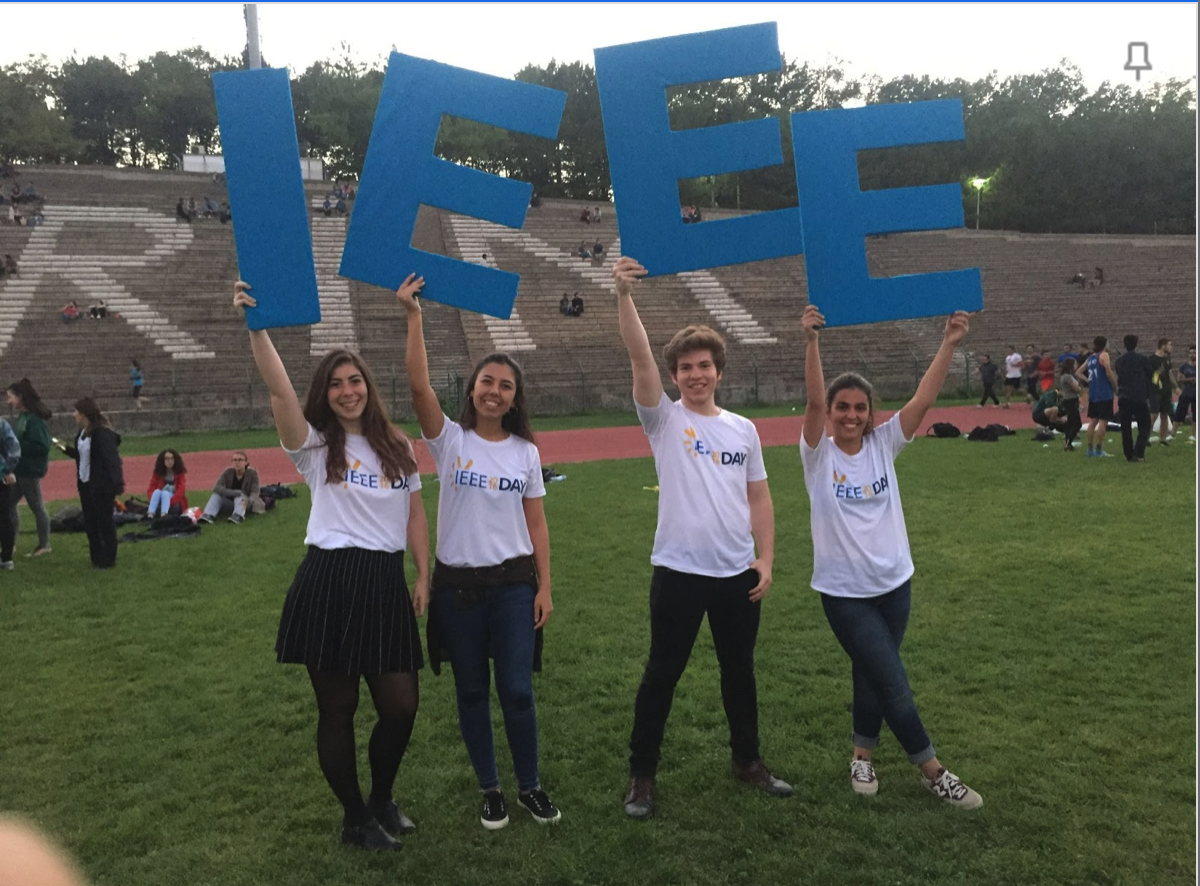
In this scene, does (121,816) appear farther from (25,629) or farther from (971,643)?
(971,643)

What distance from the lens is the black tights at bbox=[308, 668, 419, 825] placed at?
11.0ft

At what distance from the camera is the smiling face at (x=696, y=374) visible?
3.62 m

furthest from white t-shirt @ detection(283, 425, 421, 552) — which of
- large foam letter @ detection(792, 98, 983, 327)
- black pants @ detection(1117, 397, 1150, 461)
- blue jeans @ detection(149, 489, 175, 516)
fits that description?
black pants @ detection(1117, 397, 1150, 461)

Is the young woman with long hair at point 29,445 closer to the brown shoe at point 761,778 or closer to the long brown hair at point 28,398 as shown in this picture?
the long brown hair at point 28,398

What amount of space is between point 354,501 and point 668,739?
204 centimetres

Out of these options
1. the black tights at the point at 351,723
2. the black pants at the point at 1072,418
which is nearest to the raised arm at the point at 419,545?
the black tights at the point at 351,723

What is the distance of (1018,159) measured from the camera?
2286 inches

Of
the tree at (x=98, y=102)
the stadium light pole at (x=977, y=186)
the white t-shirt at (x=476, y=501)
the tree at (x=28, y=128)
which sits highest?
the tree at (x=98, y=102)

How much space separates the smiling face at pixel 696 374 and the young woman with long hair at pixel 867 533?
1.24ft

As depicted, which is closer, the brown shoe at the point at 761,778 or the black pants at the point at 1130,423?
the brown shoe at the point at 761,778

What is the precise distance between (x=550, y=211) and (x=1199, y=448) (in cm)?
4118

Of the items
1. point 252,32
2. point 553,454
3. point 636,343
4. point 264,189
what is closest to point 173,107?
point 252,32

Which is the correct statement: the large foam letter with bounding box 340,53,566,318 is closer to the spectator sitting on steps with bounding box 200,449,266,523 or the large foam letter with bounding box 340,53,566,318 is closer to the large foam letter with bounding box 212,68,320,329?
the large foam letter with bounding box 212,68,320,329

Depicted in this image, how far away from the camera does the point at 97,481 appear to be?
8.49m
